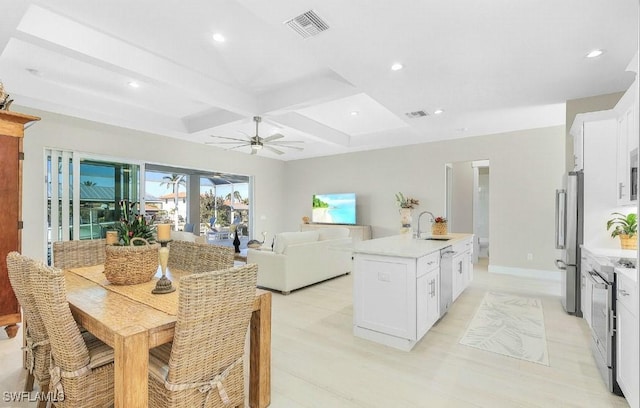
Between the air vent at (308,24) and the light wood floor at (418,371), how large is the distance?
2.71 meters

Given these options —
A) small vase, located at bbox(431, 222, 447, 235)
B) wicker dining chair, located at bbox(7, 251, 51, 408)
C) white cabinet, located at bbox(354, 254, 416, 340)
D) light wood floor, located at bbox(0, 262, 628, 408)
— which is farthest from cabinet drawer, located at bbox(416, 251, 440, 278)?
wicker dining chair, located at bbox(7, 251, 51, 408)

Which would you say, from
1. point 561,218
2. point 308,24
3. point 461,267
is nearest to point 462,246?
point 461,267

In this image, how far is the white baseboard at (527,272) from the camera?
5.32 metres

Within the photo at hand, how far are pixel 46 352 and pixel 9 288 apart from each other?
1.74 metres


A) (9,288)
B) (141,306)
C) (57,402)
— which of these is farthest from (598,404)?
(9,288)

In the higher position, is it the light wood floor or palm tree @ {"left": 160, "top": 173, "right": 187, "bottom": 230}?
palm tree @ {"left": 160, "top": 173, "right": 187, "bottom": 230}

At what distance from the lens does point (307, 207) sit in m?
8.66

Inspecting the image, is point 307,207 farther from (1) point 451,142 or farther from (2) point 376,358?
(2) point 376,358

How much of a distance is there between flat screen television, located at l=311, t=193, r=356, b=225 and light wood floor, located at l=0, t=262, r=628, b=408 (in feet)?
14.3

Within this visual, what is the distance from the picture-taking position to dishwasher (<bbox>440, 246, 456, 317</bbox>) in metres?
3.21

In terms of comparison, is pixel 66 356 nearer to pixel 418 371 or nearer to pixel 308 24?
pixel 418 371

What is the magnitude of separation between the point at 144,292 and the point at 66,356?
0.44 meters

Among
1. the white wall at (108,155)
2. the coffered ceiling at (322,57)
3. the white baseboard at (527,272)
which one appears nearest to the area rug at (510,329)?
the white baseboard at (527,272)

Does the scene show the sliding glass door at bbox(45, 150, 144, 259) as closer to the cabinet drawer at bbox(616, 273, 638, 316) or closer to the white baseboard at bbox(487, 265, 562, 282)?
the cabinet drawer at bbox(616, 273, 638, 316)
